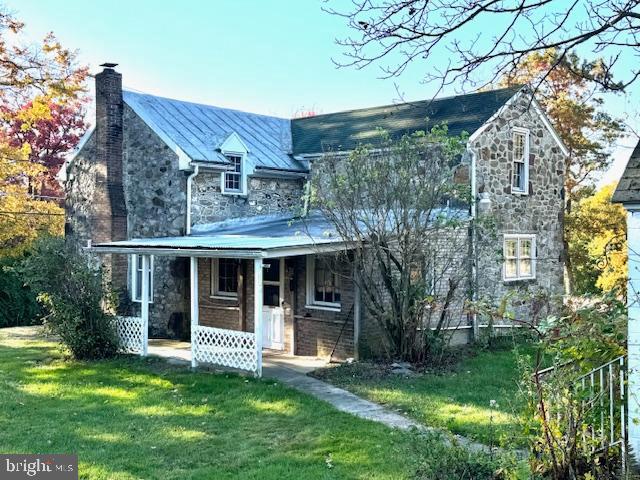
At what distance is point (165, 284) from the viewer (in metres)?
17.1

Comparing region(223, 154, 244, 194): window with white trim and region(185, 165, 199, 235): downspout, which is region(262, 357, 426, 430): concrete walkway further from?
region(223, 154, 244, 194): window with white trim

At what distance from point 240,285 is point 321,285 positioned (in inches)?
86.2

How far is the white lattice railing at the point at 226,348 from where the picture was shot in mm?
12039

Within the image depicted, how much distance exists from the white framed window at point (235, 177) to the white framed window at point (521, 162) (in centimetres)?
732

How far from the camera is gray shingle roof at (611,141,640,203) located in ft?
19.5

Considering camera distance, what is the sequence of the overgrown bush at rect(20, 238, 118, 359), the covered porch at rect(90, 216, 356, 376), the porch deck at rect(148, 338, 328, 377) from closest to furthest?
the covered porch at rect(90, 216, 356, 376)
the porch deck at rect(148, 338, 328, 377)
the overgrown bush at rect(20, 238, 118, 359)

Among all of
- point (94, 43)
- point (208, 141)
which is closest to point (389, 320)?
point (208, 141)

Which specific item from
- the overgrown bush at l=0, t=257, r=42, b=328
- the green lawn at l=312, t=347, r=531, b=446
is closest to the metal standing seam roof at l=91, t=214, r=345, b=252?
the green lawn at l=312, t=347, r=531, b=446

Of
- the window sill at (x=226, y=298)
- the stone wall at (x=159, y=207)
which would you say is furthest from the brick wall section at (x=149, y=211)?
the window sill at (x=226, y=298)

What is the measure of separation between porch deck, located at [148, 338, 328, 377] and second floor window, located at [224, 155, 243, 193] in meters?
4.31

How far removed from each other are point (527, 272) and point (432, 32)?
1343 cm

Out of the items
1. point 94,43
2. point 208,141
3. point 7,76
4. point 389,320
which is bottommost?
point 389,320

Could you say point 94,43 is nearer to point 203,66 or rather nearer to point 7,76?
point 7,76

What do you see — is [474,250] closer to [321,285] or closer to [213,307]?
[321,285]
